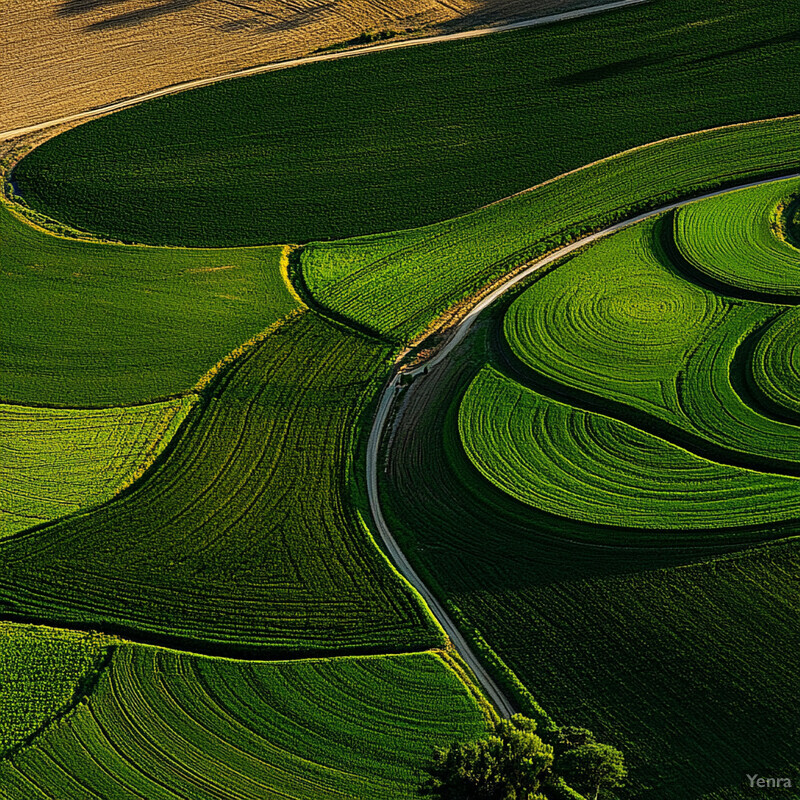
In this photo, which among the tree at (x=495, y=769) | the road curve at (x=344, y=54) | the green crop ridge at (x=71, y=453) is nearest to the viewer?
the tree at (x=495, y=769)

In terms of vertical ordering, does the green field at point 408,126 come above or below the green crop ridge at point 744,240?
above

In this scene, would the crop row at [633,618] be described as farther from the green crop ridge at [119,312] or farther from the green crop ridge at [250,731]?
the green crop ridge at [119,312]

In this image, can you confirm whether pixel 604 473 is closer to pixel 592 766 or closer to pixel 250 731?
pixel 592 766

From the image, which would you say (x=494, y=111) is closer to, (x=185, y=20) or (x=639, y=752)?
(x=185, y=20)

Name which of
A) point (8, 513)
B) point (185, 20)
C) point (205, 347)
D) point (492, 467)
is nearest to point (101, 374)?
point (205, 347)

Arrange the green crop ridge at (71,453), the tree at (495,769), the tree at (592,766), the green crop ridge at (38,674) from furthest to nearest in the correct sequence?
1. the green crop ridge at (71,453)
2. the green crop ridge at (38,674)
3. the tree at (592,766)
4. the tree at (495,769)

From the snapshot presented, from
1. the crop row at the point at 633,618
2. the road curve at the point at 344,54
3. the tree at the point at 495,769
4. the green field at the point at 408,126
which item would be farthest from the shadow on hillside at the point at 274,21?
the tree at the point at 495,769

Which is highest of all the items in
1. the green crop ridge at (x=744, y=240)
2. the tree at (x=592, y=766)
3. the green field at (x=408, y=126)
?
the green field at (x=408, y=126)

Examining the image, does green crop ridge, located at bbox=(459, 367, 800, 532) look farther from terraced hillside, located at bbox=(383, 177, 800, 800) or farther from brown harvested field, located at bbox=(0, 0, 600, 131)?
brown harvested field, located at bbox=(0, 0, 600, 131)
